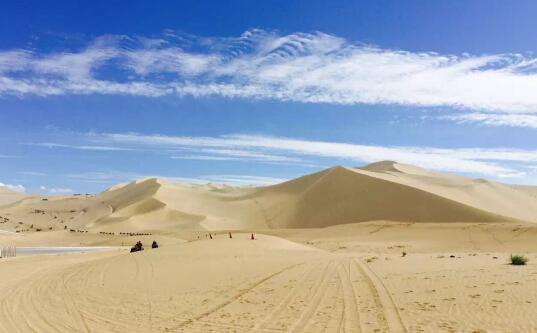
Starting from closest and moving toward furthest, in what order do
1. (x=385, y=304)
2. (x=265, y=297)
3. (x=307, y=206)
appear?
(x=385, y=304), (x=265, y=297), (x=307, y=206)

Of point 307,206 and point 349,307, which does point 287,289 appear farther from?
point 307,206

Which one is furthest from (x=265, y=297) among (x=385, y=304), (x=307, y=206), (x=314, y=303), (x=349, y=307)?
(x=307, y=206)

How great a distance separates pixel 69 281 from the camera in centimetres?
1691

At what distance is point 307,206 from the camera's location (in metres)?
71.6

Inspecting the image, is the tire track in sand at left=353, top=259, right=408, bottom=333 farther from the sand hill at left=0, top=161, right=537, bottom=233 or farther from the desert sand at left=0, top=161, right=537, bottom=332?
the sand hill at left=0, top=161, right=537, bottom=233

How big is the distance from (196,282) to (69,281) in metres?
4.60

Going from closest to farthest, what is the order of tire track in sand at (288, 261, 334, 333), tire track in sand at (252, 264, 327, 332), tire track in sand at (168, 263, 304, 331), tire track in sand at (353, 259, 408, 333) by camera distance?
tire track in sand at (353, 259, 408, 333)
tire track in sand at (288, 261, 334, 333)
tire track in sand at (252, 264, 327, 332)
tire track in sand at (168, 263, 304, 331)

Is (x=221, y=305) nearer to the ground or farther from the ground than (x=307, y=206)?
nearer to the ground

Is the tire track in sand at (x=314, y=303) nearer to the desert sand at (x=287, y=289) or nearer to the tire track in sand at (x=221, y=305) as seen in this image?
the desert sand at (x=287, y=289)

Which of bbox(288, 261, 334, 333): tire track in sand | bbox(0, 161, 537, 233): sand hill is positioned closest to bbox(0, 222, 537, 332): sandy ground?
bbox(288, 261, 334, 333): tire track in sand

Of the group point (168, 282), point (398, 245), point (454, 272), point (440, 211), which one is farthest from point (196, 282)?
point (440, 211)

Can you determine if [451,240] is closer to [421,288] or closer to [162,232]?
[421,288]

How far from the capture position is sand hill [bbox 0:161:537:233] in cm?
6109

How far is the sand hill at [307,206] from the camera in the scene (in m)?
61.1
